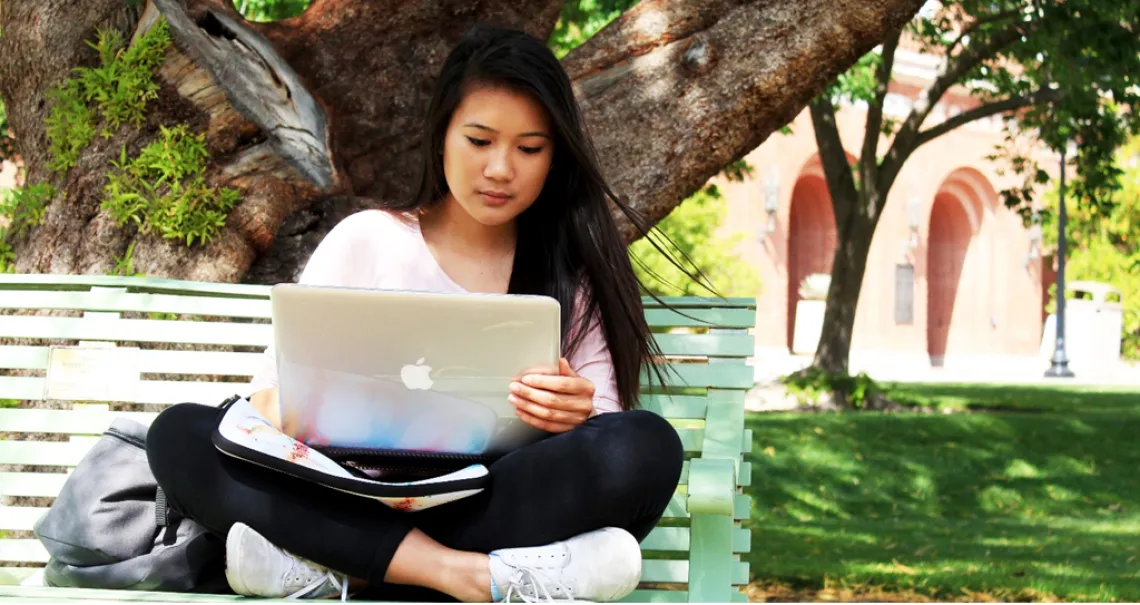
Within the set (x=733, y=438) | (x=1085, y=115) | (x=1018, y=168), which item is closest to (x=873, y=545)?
(x=733, y=438)

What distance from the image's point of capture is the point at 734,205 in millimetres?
28750

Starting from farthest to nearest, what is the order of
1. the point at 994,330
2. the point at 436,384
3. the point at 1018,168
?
the point at 994,330
the point at 1018,168
the point at 436,384

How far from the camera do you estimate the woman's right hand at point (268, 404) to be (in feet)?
8.01

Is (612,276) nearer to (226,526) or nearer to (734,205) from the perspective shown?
(226,526)

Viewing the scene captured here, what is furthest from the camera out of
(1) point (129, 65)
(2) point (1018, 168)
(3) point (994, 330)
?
(3) point (994, 330)

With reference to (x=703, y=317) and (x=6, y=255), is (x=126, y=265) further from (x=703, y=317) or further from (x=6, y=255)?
(x=703, y=317)

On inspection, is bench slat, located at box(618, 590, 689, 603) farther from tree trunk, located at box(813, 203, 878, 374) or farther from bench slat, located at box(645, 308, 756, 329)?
tree trunk, located at box(813, 203, 878, 374)

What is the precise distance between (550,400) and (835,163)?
12.4 m

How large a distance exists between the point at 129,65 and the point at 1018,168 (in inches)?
452

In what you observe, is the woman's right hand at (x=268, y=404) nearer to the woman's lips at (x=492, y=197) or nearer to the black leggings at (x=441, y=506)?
the black leggings at (x=441, y=506)

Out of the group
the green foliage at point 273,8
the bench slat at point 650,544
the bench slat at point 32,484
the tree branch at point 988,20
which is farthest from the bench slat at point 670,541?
the tree branch at point 988,20

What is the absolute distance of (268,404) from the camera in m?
2.46

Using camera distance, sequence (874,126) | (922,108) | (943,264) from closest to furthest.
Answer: (874,126), (922,108), (943,264)

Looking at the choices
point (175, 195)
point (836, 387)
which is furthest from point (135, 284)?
point (836, 387)
